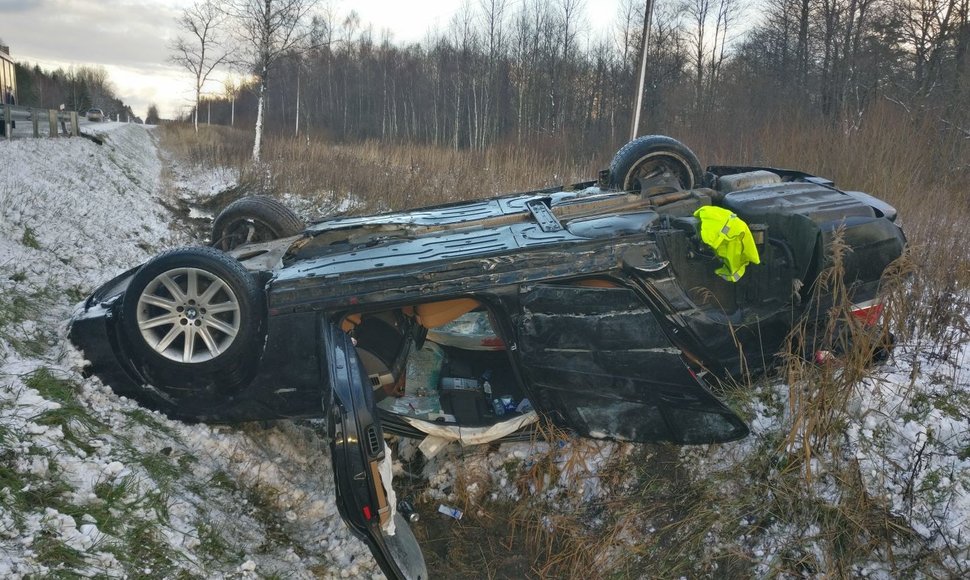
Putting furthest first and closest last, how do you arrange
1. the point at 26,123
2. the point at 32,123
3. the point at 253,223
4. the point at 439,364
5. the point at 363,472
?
the point at 26,123 < the point at 32,123 < the point at 253,223 < the point at 439,364 < the point at 363,472

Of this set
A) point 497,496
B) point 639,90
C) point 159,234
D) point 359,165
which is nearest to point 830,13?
point 639,90

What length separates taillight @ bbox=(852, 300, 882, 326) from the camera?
341cm

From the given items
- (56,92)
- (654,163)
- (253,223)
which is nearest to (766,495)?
(654,163)

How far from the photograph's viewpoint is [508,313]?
307 cm

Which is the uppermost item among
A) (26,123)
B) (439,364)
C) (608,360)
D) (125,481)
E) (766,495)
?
(26,123)

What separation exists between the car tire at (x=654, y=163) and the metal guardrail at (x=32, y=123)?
11597 mm

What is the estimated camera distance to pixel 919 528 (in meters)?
2.67

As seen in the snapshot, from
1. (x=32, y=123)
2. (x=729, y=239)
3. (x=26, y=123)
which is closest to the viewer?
(x=729, y=239)

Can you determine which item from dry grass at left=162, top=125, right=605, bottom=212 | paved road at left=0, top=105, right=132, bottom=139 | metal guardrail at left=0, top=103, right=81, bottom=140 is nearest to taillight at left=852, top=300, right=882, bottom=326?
dry grass at left=162, top=125, right=605, bottom=212

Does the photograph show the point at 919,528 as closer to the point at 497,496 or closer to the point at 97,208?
the point at 497,496

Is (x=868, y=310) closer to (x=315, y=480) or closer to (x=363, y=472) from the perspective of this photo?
(x=363, y=472)

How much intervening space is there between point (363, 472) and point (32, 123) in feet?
53.9

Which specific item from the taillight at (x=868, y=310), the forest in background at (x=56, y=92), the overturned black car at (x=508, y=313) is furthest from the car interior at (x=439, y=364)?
the forest in background at (x=56, y=92)

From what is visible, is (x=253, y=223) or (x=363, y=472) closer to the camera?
(x=363, y=472)
